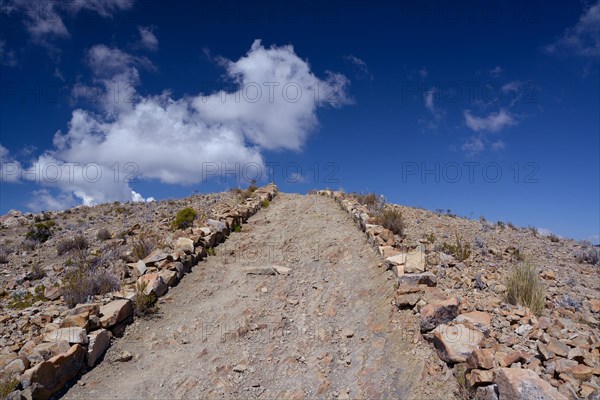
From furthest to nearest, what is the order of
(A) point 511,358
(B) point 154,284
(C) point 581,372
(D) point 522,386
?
(B) point 154,284
(A) point 511,358
(C) point 581,372
(D) point 522,386

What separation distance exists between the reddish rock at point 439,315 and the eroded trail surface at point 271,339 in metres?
0.45

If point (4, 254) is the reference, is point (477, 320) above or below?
below

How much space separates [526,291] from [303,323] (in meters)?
4.04

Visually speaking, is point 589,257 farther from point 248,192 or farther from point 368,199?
point 248,192

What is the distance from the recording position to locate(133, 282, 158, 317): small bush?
737cm

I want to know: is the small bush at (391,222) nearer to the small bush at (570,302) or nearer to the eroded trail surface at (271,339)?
the eroded trail surface at (271,339)

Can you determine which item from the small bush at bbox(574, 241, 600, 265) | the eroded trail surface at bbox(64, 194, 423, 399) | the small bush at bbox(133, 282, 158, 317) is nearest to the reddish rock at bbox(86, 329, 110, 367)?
the eroded trail surface at bbox(64, 194, 423, 399)

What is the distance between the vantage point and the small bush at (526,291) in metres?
6.20

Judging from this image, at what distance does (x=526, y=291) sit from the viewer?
6426 mm

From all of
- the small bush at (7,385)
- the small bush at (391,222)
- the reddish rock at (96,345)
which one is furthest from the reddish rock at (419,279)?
the small bush at (7,385)

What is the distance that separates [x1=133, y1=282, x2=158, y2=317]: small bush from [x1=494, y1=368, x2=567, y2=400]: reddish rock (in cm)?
627

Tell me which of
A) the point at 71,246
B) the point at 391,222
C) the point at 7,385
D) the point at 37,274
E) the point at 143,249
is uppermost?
the point at 71,246

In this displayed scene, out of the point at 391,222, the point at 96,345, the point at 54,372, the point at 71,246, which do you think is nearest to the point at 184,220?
the point at 71,246

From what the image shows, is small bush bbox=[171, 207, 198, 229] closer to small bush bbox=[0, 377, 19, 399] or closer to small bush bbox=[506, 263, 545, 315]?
small bush bbox=[0, 377, 19, 399]
